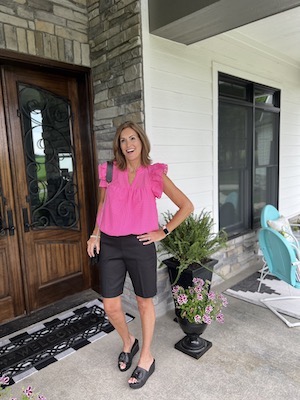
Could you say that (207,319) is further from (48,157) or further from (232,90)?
(232,90)

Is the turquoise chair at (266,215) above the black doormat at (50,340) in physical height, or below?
above

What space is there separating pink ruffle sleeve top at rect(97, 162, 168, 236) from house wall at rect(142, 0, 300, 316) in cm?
75

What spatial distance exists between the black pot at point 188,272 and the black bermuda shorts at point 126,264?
61cm

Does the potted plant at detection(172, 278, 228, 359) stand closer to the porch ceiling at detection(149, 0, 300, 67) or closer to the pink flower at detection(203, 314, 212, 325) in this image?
the pink flower at detection(203, 314, 212, 325)

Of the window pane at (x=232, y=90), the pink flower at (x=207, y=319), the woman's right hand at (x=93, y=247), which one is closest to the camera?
the woman's right hand at (x=93, y=247)

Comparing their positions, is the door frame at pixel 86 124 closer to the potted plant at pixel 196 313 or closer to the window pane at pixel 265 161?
the potted plant at pixel 196 313

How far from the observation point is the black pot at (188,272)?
95.8 inches

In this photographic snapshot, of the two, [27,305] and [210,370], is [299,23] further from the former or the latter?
[27,305]

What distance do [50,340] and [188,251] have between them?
1.30 m

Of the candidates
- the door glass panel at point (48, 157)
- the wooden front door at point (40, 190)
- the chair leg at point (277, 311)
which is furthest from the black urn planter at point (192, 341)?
the door glass panel at point (48, 157)

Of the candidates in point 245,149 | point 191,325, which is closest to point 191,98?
point 245,149

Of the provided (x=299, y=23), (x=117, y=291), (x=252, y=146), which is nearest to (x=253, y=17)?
(x=299, y=23)

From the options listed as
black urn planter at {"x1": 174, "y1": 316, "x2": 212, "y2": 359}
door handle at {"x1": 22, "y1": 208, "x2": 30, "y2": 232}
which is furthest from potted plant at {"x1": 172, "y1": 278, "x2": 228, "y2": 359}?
door handle at {"x1": 22, "y1": 208, "x2": 30, "y2": 232}

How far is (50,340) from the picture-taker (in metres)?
2.41
